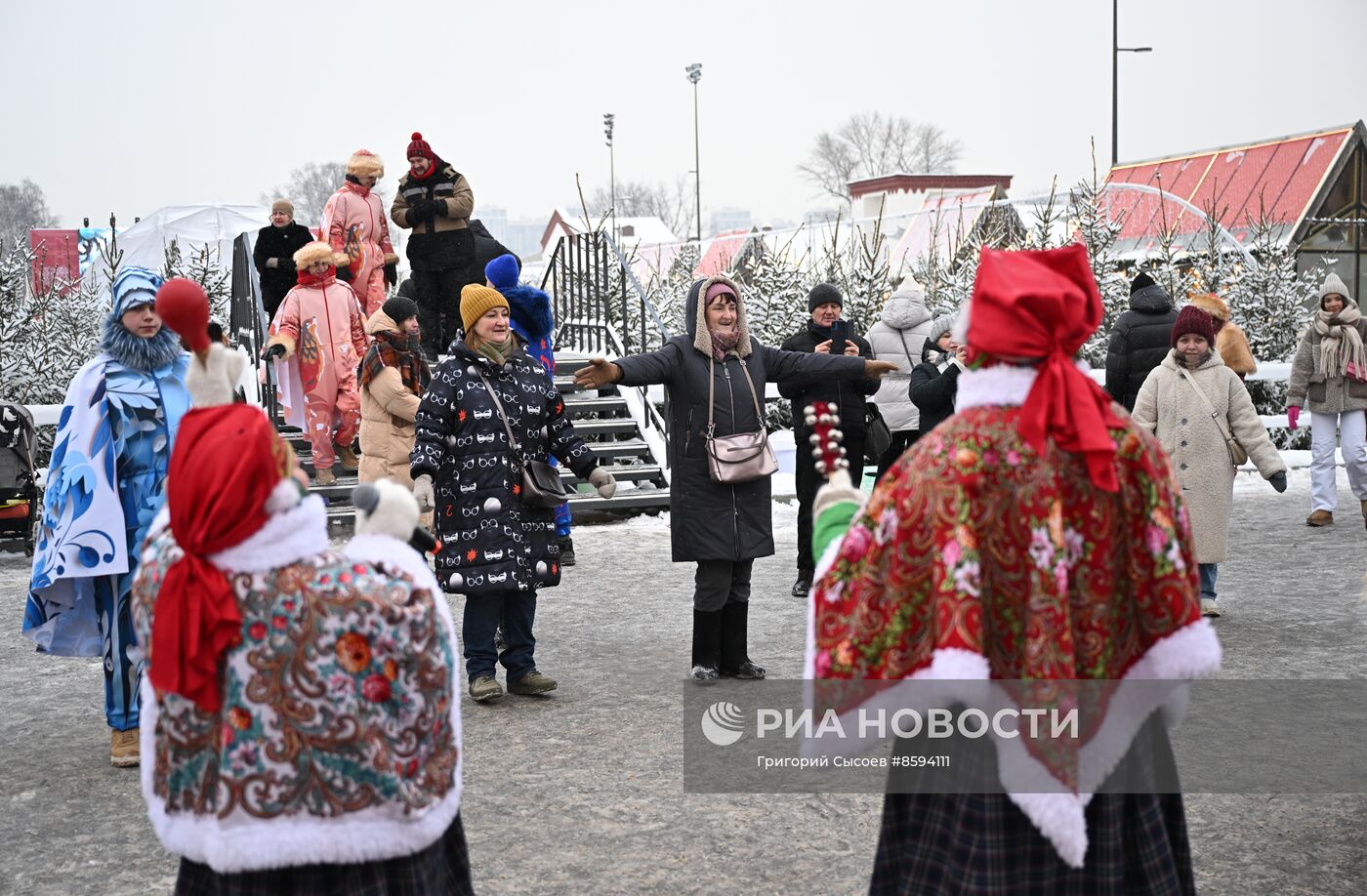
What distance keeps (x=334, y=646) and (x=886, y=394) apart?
6901 millimetres

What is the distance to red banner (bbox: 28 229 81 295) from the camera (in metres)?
16.5

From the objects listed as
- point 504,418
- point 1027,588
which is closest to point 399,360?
point 504,418

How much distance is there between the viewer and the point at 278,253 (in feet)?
39.3

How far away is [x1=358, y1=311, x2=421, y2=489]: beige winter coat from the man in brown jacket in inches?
111

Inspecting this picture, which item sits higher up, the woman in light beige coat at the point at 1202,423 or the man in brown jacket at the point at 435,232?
the man in brown jacket at the point at 435,232

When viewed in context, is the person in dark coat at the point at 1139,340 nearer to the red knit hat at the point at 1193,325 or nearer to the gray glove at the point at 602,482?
the red knit hat at the point at 1193,325

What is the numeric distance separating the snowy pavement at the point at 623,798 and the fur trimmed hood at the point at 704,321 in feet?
5.18

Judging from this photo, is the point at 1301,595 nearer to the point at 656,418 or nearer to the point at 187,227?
the point at 656,418

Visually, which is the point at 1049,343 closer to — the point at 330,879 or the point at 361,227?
the point at 330,879

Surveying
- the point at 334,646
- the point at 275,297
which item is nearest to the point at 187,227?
the point at 275,297

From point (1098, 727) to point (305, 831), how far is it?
1.58 meters

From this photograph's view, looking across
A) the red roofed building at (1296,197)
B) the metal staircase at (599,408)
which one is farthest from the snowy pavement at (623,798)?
the red roofed building at (1296,197)

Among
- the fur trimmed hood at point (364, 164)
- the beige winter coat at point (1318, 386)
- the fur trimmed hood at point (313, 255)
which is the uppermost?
the fur trimmed hood at point (364, 164)

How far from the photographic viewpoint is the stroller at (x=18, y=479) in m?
9.75
